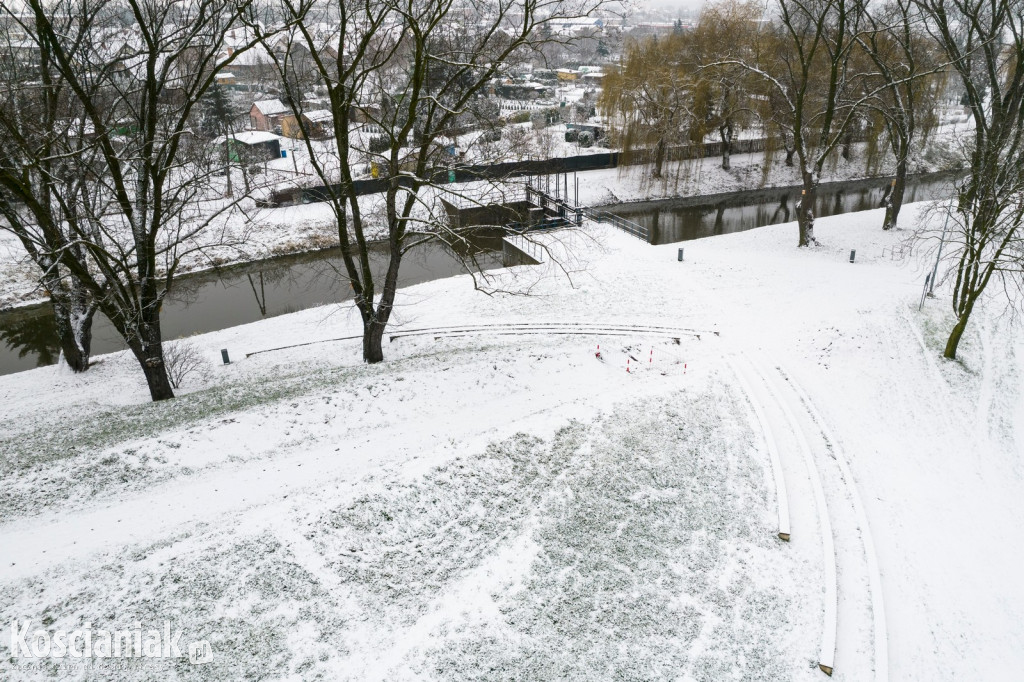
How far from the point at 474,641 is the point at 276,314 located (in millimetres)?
19887

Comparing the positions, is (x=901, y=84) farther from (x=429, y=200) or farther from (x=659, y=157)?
(x=429, y=200)

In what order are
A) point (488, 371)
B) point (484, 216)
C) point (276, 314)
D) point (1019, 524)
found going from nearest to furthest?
point (1019, 524) → point (488, 371) → point (276, 314) → point (484, 216)

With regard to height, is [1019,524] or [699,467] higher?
[699,467]

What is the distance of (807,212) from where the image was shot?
25531 millimetres

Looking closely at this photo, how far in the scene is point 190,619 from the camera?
27.1 feet

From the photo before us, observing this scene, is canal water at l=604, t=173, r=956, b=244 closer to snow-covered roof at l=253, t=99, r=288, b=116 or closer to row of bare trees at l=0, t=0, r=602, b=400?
row of bare trees at l=0, t=0, r=602, b=400

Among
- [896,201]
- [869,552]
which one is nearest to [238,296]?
[869,552]

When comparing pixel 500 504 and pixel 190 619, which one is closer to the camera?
pixel 190 619

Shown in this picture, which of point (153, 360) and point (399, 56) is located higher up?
point (399, 56)

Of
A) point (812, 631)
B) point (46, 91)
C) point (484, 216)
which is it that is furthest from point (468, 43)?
point (484, 216)

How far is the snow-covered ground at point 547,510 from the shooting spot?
27.6 ft

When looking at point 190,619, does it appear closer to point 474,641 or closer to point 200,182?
point 474,641

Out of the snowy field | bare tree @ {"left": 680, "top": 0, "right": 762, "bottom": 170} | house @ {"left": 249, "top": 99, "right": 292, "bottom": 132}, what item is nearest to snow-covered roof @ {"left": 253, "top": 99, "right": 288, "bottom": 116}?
house @ {"left": 249, "top": 99, "right": 292, "bottom": 132}

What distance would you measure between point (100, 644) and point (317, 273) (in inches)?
914
